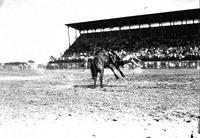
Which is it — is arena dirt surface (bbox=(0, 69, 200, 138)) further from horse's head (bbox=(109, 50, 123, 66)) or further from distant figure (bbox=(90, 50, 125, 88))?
horse's head (bbox=(109, 50, 123, 66))

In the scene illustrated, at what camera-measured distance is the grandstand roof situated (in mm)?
35844

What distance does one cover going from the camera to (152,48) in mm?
34750

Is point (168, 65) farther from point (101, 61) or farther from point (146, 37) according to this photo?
point (101, 61)

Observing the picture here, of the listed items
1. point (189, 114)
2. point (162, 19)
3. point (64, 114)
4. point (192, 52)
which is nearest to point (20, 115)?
point (64, 114)

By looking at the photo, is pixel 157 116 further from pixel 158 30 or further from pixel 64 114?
pixel 158 30

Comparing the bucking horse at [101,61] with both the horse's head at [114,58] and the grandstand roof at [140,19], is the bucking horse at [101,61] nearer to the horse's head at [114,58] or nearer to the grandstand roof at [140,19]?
the horse's head at [114,58]

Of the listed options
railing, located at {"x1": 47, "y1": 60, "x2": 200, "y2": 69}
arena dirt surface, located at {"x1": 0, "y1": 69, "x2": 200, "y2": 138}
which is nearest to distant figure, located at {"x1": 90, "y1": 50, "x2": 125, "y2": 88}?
arena dirt surface, located at {"x1": 0, "y1": 69, "x2": 200, "y2": 138}

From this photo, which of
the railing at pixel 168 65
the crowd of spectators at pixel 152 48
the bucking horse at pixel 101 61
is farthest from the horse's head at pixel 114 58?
the crowd of spectators at pixel 152 48

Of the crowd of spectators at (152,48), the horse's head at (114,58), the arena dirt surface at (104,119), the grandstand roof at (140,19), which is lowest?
the arena dirt surface at (104,119)

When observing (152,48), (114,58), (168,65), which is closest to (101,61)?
(114,58)

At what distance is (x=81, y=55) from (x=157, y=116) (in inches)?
1300

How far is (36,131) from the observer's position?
4926 millimetres

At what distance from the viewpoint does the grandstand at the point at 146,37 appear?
107 ft

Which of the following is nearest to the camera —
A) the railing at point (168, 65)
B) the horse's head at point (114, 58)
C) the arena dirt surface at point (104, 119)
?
the arena dirt surface at point (104, 119)
